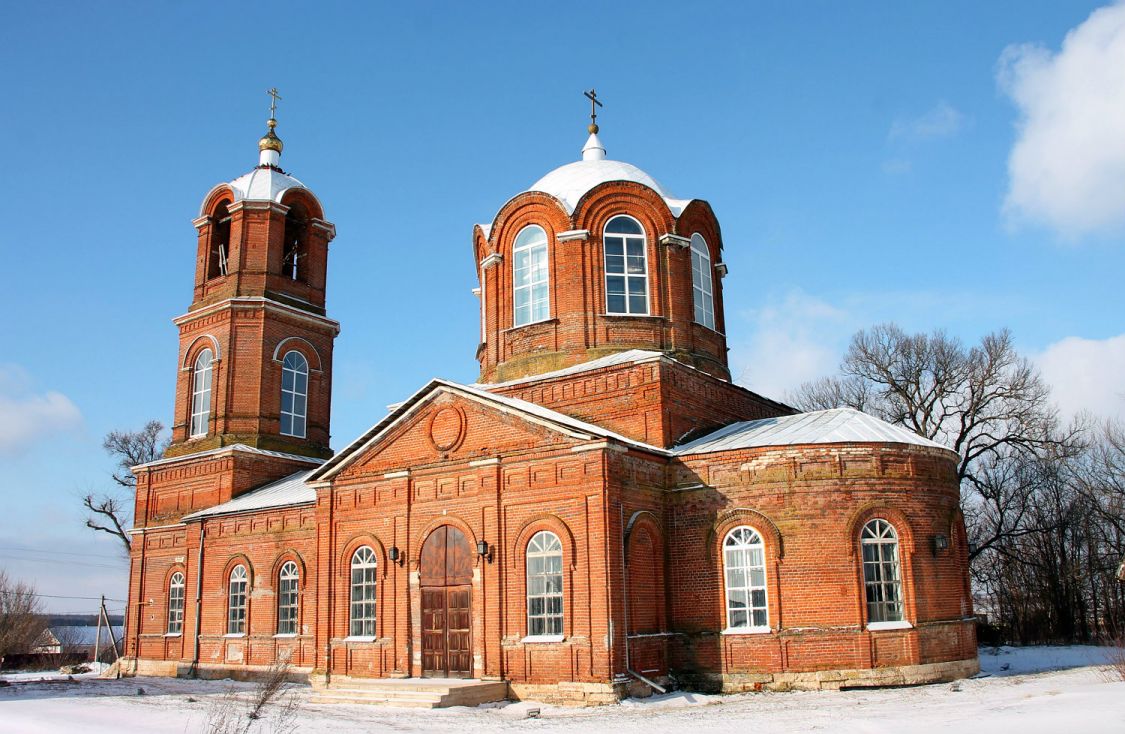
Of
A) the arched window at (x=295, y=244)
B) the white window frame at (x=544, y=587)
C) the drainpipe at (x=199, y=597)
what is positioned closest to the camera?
the white window frame at (x=544, y=587)

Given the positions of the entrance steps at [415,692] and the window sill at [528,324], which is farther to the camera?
the window sill at [528,324]

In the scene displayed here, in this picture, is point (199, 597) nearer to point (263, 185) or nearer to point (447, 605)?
point (447, 605)

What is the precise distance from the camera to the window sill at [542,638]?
1625 cm

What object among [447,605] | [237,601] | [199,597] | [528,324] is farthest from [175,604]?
[528,324]

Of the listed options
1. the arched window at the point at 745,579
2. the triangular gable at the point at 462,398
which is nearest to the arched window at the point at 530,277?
the triangular gable at the point at 462,398

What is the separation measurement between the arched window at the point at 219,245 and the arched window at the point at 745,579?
57.7 ft

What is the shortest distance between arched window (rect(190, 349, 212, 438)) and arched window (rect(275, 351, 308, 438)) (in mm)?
2029

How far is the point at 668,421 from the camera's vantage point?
739 inches

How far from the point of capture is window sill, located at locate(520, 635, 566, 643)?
16250mm

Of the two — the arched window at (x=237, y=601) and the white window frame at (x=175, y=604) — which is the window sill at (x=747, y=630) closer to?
Answer: the arched window at (x=237, y=601)

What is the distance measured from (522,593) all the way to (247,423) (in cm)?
1253

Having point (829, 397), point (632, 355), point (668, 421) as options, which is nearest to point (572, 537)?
point (668, 421)

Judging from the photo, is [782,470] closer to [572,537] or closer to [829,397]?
[572,537]

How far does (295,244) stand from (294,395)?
15.0ft
